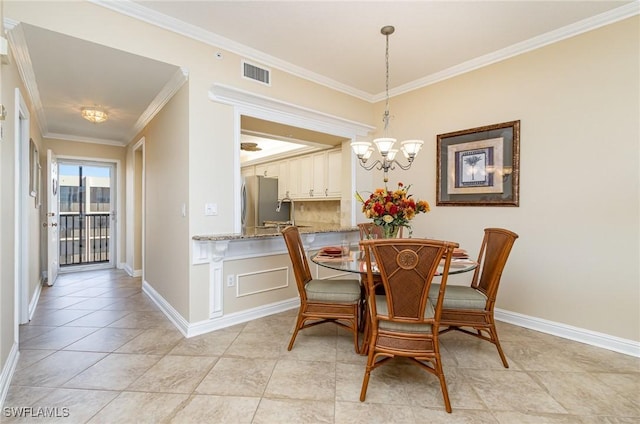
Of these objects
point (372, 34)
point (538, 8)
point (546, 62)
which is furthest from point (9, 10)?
point (546, 62)

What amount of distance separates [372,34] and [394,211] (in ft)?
5.61

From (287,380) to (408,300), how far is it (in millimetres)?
1017

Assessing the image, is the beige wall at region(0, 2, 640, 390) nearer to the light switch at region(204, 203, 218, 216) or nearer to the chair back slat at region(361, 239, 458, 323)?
the light switch at region(204, 203, 218, 216)

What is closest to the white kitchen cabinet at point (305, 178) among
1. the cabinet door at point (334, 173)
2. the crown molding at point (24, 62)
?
the cabinet door at point (334, 173)

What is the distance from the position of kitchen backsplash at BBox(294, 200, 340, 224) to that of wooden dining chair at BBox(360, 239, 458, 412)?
356 centimetres

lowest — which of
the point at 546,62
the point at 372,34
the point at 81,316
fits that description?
the point at 81,316

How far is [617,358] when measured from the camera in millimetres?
2395

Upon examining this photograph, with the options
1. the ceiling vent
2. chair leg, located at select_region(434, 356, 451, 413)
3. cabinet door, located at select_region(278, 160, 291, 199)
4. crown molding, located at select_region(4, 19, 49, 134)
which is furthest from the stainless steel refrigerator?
chair leg, located at select_region(434, 356, 451, 413)

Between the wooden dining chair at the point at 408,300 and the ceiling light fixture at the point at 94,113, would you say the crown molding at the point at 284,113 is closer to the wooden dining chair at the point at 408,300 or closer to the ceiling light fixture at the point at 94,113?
the ceiling light fixture at the point at 94,113

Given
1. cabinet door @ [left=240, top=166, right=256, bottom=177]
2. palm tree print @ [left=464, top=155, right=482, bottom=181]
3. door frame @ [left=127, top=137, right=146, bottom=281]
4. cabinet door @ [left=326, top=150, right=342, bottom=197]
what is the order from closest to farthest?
palm tree print @ [left=464, top=155, right=482, bottom=181] < cabinet door @ [left=326, top=150, right=342, bottom=197] < door frame @ [left=127, top=137, right=146, bottom=281] < cabinet door @ [left=240, top=166, right=256, bottom=177]

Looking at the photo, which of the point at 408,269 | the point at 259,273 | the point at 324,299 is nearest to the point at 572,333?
the point at 408,269

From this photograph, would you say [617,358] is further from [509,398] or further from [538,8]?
[538,8]

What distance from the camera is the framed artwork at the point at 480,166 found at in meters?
3.10

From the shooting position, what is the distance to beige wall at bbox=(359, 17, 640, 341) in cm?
249
